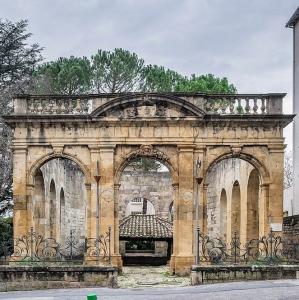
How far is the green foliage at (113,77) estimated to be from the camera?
38.6m

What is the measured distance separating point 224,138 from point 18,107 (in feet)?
24.2

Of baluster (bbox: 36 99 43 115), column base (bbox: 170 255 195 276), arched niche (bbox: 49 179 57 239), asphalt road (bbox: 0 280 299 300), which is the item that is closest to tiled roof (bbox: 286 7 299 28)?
column base (bbox: 170 255 195 276)

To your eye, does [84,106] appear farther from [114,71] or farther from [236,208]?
[114,71]

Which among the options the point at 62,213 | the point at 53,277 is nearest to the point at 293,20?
the point at 62,213

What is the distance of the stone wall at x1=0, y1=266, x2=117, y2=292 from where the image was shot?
58.0ft

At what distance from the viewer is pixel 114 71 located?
39125mm

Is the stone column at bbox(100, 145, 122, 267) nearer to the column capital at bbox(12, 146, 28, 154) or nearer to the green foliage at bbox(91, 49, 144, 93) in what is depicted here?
the column capital at bbox(12, 146, 28, 154)

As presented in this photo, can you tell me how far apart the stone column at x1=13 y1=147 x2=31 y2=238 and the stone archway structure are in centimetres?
3

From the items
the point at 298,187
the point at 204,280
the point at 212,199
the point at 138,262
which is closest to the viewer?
the point at 204,280

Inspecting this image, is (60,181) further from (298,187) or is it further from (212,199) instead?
(298,187)

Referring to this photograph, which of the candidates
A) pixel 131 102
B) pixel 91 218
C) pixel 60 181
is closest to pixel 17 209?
pixel 91 218

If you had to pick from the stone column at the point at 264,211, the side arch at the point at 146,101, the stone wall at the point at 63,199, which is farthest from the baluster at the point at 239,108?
the stone wall at the point at 63,199

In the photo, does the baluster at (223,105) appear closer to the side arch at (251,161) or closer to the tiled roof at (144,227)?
the side arch at (251,161)

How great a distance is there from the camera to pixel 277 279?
17891 millimetres
